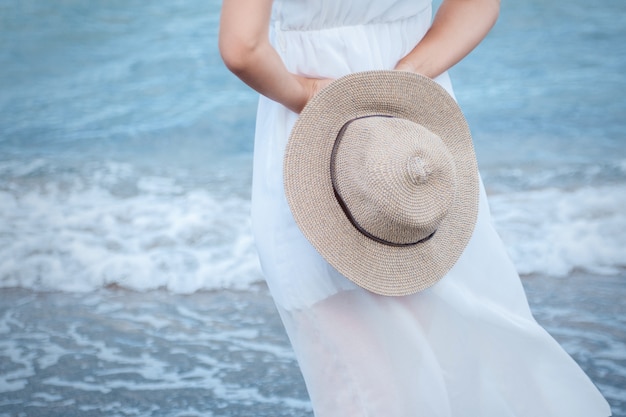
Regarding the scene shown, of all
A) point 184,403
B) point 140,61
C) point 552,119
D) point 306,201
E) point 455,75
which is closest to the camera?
point 306,201

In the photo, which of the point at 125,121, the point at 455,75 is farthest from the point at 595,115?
the point at 125,121

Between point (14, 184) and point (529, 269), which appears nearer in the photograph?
point (529, 269)

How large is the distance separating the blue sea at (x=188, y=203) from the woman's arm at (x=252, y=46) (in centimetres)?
181

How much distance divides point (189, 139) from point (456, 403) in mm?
5618

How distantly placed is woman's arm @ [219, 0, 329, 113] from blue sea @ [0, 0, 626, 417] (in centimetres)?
181

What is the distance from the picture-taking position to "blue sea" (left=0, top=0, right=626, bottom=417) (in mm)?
3447

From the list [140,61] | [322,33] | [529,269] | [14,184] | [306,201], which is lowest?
[140,61]

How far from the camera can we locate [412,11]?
72.9 inches

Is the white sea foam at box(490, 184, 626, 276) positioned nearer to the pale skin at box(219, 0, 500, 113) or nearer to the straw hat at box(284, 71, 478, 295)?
the pale skin at box(219, 0, 500, 113)

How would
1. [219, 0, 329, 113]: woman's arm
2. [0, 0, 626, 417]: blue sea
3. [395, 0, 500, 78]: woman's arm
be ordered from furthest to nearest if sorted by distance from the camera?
[0, 0, 626, 417]: blue sea → [395, 0, 500, 78]: woman's arm → [219, 0, 329, 113]: woman's arm

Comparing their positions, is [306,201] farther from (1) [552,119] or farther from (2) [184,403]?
(1) [552,119]

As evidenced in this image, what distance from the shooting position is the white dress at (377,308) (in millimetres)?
1765

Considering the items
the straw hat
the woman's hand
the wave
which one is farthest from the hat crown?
the wave

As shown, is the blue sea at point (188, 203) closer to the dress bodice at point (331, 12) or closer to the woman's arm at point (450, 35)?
the woman's arm at point (450, 35)
